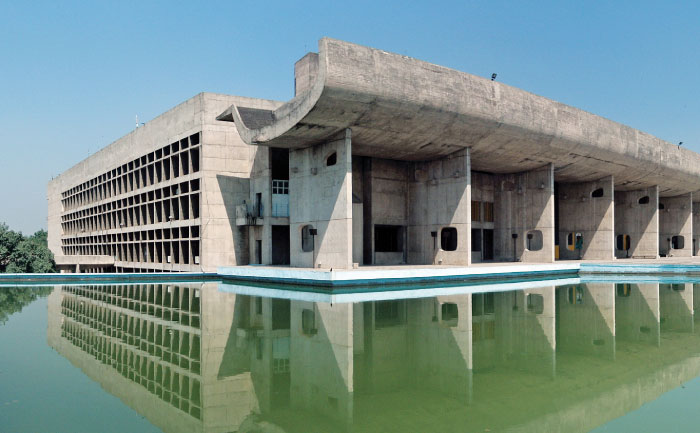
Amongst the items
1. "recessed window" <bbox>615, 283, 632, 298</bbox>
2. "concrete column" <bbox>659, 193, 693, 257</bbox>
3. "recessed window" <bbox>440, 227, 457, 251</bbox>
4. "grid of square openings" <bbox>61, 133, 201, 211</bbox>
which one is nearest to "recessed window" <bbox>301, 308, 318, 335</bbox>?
"recessed window" <bbox>615, 283, 632, 298</bbox>

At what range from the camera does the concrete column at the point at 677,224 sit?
46625 millimetres

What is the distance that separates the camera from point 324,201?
23938mm

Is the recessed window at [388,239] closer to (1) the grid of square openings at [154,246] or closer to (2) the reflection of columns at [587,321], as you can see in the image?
(1) the grid of square openings at [154,246]

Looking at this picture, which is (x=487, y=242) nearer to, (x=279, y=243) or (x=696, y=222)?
(x=279, y=243)

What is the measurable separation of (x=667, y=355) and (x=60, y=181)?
63.6m

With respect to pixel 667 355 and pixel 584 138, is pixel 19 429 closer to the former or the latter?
pixel 667 355

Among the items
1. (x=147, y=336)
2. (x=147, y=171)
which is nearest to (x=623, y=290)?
(x=147, y=336)

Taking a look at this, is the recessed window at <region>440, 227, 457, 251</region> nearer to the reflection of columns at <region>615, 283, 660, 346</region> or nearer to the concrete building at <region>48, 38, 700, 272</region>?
the concrete building at <region>48, 38, 700, 272</region>

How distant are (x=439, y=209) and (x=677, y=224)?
3156 cm

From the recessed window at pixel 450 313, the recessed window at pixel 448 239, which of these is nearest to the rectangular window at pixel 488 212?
the recessed window at pixel 448 239

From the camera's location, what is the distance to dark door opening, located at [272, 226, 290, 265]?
3081 centimetres

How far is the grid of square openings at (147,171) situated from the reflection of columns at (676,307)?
24.0m

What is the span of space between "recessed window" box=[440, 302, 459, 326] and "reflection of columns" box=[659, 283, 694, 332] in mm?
4472

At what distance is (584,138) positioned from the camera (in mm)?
28781
